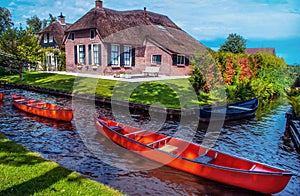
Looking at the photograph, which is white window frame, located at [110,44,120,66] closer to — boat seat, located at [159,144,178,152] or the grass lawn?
the grass lawn

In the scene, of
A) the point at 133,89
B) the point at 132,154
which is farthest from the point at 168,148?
the point at 133,89

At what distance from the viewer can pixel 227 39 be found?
48.2 metres

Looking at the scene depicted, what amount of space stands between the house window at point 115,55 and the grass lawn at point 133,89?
138 inches

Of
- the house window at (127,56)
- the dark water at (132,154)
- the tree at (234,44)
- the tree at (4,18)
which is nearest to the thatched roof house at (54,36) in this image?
the house window at (127,56)

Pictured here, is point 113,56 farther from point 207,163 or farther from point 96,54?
point 207,163

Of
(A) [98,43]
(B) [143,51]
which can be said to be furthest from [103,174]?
(B) [143,51]

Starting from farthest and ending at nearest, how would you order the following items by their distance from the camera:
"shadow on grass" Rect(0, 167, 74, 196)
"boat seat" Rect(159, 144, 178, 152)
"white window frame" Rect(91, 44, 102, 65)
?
1. "white window frame" Rect(91, 44, 102, 65)
2. "boat seat" Rect(159, 144, 178, 152)
3. "shadow on grass" Rect(0, 167, 74, 196)

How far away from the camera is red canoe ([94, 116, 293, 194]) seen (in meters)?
5.70

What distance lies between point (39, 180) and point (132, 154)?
340 cm

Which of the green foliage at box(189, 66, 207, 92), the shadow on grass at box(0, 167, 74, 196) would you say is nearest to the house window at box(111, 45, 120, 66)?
the green foliage at box(189, 66, 207, 92)

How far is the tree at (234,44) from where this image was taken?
4662cm

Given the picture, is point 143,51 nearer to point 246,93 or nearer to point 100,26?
point 100,26

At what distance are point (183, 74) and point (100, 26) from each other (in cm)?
1007

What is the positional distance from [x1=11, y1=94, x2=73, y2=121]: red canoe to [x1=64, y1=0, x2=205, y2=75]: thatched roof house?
38.4ft
